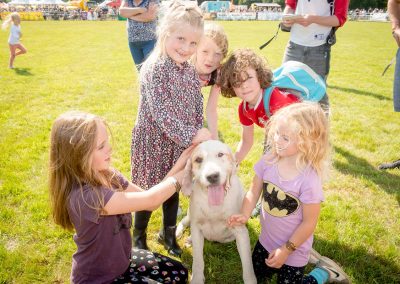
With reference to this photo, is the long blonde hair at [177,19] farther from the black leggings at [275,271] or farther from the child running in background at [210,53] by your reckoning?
the black leggings at [275,271]

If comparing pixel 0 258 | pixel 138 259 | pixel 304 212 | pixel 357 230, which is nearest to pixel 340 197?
pixel 357 230

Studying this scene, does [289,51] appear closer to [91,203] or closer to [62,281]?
[91,203]

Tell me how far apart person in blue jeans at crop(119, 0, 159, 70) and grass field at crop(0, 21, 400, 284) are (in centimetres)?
70

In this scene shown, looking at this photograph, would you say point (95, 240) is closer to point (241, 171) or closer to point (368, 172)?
point (241, 171)

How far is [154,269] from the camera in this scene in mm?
2676

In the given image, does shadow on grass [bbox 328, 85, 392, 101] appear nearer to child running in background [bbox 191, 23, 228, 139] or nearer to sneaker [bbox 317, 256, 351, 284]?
child running in background [bbox 191, 23, 228, 139]

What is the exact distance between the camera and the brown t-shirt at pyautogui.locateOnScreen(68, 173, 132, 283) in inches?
84.3

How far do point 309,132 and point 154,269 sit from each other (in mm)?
1657

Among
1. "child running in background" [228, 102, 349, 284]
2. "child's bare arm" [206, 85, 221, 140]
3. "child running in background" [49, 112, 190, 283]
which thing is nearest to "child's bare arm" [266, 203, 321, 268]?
"child running in background" [228, 102, 349, 284]

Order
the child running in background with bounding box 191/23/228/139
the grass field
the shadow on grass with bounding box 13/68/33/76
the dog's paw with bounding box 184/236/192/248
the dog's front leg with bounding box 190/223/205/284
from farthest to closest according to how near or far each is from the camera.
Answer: the shadow on grass with bounding box 13/68/33/76 → the dog's paw with bounding box 184/236/192/248 → the child running in background with bounding box 191/23/228/139 → the grass field → the dog's front leg with bounding box 190/223/205/284

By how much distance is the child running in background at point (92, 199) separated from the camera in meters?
2.15

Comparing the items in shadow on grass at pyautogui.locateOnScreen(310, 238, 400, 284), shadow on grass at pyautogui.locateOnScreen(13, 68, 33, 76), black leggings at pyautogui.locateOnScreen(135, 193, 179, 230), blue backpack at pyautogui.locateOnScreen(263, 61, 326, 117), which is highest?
blue backpack at pyautogui.locateOnScreen(263, 61, 326, 117)

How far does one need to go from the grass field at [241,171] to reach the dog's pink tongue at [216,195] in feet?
2.63

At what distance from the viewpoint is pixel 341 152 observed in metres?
5.57
